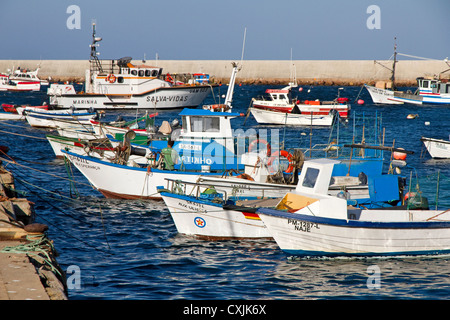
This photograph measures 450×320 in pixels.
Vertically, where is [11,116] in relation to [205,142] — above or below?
below

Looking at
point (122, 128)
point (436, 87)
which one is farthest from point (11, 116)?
point (436, 87)

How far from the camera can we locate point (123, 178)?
22.7 m

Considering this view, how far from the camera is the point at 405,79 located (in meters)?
135

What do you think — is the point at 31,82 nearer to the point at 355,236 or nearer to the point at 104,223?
the point at 104,223

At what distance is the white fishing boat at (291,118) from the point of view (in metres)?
52.0

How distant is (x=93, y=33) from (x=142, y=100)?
857cm

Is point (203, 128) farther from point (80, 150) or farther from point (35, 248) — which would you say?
point (35, 248)

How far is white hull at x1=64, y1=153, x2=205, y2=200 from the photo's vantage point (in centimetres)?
2208

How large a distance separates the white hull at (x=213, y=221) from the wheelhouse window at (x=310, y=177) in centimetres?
195

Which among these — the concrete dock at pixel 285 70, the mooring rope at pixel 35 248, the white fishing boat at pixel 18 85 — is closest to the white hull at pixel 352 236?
the mooring rope at pixel 35 248

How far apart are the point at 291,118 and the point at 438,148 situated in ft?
64.6

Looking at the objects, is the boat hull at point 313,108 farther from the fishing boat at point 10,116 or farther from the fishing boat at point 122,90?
the fishing boat at point 10,116

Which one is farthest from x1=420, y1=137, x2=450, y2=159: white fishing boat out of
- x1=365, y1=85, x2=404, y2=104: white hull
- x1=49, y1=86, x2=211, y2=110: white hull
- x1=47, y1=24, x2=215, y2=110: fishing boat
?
x1=365, y1=85, x2=404, y2=104: white hull
